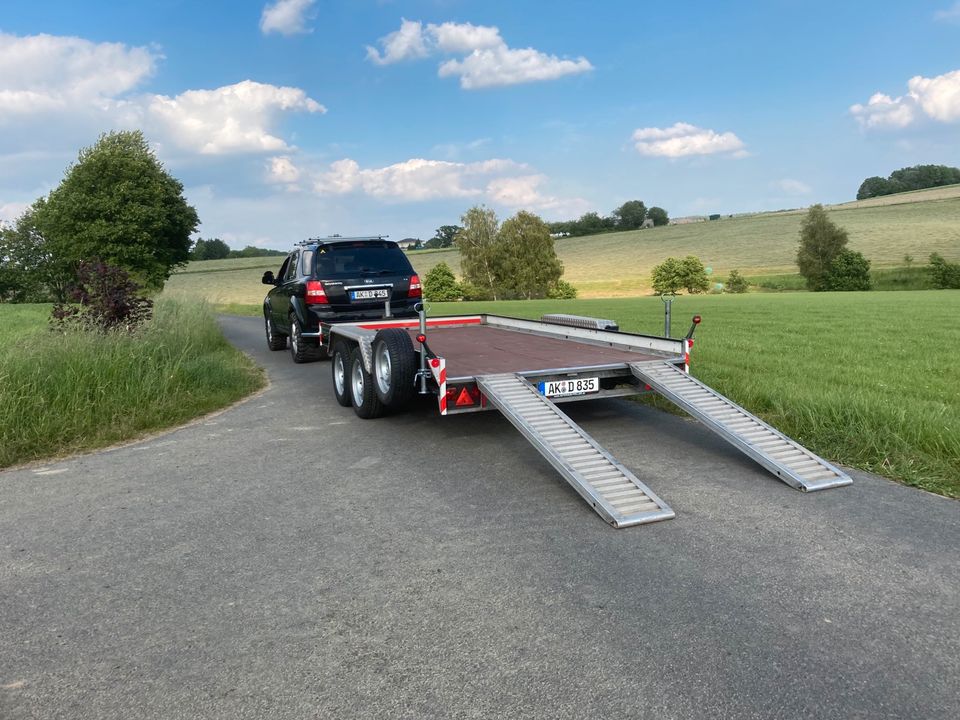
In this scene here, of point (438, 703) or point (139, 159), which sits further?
point (139, 159)

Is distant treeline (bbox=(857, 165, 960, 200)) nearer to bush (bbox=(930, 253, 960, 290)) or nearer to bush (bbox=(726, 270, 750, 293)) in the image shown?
bush (bbox=(930, 253, 960, 290))

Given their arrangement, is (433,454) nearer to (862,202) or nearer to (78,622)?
(78,622)

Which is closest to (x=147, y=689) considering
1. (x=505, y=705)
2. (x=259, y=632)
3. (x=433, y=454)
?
(x=259, y=632)

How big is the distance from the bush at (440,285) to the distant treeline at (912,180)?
8419cm

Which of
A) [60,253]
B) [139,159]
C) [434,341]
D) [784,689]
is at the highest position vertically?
[139,159]

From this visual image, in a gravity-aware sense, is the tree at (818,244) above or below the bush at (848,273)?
above

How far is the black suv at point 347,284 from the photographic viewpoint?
33.4ft

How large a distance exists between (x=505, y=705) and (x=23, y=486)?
14.4 ft

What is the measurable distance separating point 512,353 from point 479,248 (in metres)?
64.1

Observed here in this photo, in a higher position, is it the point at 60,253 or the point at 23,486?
the point at 60,253

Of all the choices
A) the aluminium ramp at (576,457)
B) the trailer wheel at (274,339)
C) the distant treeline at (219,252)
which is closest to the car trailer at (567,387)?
the aluminium ramp at (576,457)

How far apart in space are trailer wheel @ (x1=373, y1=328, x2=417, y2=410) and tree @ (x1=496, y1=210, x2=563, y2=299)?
6137cm

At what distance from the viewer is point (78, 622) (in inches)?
114

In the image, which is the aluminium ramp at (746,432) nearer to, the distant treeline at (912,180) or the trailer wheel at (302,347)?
the trailer wheel at (302,347)
